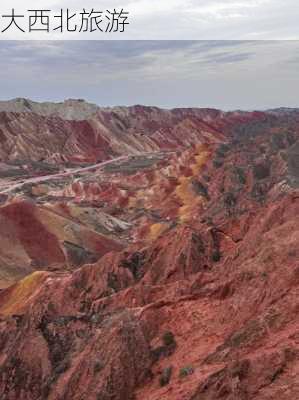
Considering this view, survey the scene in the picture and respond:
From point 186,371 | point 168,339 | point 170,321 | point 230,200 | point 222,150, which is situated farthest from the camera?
point 222,150

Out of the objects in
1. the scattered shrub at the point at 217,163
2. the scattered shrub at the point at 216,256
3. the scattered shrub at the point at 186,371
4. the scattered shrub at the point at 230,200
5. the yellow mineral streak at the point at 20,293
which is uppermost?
the scattered shrub at the point at 186,371

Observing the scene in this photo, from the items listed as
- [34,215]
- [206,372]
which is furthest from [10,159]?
[206,372]

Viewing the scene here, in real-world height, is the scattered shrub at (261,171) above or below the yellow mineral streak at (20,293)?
below

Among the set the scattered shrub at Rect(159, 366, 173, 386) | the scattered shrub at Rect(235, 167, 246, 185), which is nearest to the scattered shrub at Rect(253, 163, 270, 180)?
the scattered shrub at Rect(235, 167, 246, 185)

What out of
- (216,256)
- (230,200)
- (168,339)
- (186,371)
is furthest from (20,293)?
(230,200)

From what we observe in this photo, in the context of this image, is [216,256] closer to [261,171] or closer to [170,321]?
[170,321]

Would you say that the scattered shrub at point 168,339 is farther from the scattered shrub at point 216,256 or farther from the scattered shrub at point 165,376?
the scattered shrub at point 216,256

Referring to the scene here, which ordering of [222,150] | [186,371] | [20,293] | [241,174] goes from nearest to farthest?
[186,371], [20,293], [241,174], [222,150]

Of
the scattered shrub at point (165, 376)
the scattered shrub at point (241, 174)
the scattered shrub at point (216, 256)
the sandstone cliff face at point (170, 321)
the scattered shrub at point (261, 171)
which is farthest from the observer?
the scattered shrub at point (241, 174)

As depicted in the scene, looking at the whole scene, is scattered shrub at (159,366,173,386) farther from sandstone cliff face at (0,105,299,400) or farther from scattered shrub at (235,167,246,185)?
scattered shrub at (235,167,246,185)

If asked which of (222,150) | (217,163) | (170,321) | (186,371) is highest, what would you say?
(186,371)

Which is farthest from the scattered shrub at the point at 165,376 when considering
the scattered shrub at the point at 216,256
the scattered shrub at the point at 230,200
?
the scattered shrub at the point at 230,200
